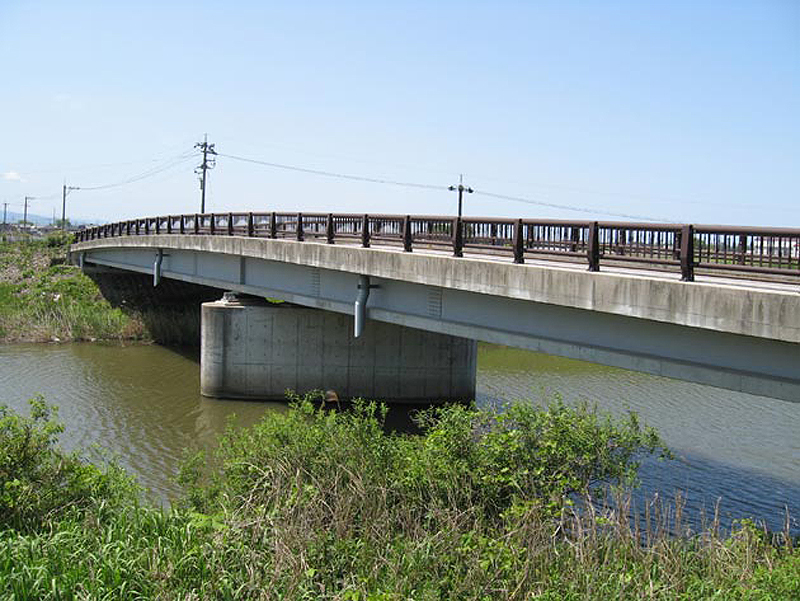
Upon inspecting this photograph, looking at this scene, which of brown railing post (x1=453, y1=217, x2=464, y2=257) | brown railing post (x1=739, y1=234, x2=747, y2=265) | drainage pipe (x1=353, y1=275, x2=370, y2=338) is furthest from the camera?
drainage pipe (x1=353, y1=275, x2=370, y2=338)

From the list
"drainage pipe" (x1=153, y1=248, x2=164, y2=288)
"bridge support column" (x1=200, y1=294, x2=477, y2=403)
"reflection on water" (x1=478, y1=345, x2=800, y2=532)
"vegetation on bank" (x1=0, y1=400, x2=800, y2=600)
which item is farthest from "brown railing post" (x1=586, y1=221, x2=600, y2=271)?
"drainage pipe" (x1=153, y1=248, x2=164, y2=288)

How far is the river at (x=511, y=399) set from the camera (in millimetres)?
14945

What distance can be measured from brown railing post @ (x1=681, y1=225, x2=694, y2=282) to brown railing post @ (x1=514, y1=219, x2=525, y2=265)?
3.18 m

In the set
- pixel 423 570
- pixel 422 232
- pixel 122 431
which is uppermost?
pixel 422 232

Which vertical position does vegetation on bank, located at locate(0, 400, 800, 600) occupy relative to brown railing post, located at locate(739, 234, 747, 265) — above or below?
below

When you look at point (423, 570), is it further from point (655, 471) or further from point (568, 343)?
point (655, 471)

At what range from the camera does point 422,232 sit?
16953 mm

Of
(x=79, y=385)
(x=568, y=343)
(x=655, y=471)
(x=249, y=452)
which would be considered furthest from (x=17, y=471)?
(x=79, y=385)

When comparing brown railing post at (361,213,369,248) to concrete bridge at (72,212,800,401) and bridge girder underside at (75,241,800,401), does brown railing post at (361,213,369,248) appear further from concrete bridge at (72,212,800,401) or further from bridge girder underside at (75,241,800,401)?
bridge girder underside at (75,241,800,401)

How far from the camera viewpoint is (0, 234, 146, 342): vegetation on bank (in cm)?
3403

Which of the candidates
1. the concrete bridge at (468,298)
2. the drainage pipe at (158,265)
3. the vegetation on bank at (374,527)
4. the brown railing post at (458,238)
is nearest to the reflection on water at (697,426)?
the concrete bridge at (468,298)

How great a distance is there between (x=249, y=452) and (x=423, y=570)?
392 cm

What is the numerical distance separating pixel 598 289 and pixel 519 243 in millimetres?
2114

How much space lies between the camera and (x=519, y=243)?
13.5 m
